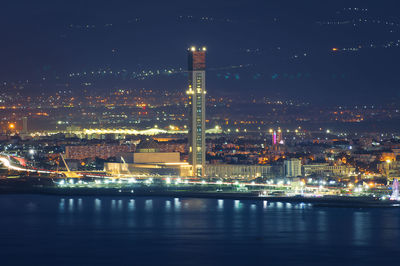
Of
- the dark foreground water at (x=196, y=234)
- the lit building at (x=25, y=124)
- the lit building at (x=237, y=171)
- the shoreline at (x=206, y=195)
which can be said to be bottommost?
the dark foreground water at (x=196, y=234)

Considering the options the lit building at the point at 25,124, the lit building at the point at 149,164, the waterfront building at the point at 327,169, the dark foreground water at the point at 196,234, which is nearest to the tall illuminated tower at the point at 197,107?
the lit building at the point at 149,164

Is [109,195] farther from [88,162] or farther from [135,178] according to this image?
[88,162]

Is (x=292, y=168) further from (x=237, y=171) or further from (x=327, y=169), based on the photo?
(x=237, y=171)

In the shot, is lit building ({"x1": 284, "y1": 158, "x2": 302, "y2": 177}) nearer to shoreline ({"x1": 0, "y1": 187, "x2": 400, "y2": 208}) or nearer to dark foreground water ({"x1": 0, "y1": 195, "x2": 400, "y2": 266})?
shoreline ({"x1": 0, "y1": 187, "x2": 400, "y2": 208})

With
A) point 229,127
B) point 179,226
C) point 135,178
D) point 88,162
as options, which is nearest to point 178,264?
point 179,226

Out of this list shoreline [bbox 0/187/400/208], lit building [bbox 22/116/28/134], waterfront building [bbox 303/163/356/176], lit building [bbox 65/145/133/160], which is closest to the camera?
shoreline [bbox 0/187/400/208]

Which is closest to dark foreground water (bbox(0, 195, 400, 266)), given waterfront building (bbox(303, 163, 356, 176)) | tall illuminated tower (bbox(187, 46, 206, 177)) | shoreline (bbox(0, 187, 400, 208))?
shoreline (bbox(0, 187, 400, 208))

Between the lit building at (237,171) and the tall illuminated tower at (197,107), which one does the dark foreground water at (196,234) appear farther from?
the lit building at (237,171)
